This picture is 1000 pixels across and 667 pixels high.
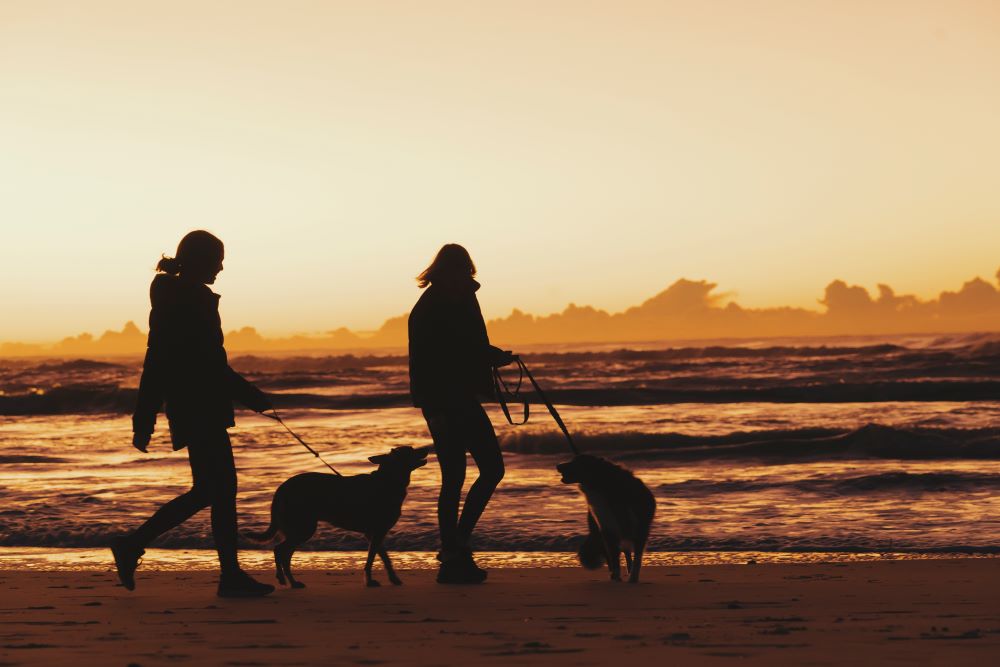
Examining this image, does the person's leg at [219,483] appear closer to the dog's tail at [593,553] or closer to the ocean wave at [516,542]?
the dog's tail at [593,553]

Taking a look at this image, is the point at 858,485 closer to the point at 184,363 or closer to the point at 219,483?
the point at 219,483

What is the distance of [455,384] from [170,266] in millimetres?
1539

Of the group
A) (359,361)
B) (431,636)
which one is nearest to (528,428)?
(431,636)

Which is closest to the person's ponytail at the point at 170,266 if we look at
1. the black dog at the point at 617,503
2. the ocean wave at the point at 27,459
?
the black dog at the point at 617,503

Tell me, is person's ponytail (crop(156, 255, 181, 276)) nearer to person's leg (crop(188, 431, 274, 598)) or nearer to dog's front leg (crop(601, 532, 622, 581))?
person's leg (crop(188, 431, 274, 598))

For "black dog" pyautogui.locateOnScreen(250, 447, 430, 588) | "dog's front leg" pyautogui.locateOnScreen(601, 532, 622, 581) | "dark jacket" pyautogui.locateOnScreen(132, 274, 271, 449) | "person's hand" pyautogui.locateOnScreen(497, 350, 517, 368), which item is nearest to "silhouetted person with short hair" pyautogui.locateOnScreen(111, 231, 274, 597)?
"dark jacket" pyautogui.locateOnScreen(132, 274, 271, 449)

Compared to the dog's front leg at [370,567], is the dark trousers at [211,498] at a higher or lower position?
higher

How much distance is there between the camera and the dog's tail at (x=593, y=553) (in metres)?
5.78

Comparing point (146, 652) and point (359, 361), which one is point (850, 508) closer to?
point (146, 652)

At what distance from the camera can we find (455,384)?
5398 millimetres

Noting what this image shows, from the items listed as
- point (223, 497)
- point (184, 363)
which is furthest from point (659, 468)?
point (184, 363)

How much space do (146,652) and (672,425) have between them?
14.7 m

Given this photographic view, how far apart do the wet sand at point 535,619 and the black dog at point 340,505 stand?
270 millimetres

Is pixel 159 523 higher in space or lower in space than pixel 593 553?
higher
